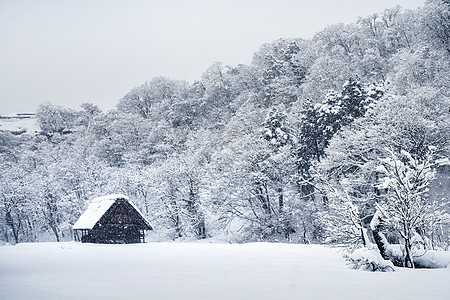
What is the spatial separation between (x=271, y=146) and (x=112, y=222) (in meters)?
15.7

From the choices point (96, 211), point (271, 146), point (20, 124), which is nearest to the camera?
point (96, 211)

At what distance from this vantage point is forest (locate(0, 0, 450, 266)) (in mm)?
23109

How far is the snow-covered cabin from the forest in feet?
24.3

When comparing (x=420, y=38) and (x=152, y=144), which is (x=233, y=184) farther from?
(x=420, y=38)

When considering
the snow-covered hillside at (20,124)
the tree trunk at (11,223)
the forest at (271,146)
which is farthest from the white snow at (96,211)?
the snow-covered hillside at (20,124)

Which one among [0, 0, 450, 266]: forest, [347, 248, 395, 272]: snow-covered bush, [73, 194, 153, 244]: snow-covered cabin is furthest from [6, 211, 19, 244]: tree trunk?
[347, 248, 395, 272]: snow-covered bush

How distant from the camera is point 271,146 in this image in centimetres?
3056

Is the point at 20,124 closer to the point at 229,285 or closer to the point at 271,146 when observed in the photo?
the point at 271,146

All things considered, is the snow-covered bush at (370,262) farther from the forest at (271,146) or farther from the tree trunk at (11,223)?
the tree trunk at (11,223)

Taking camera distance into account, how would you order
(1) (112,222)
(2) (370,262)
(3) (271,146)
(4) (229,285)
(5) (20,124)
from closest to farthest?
(4) (229,285), (2) (370,262), (1) (112,222), (3) (271,146), (5) (20,124)

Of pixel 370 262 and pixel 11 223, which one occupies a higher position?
pixel 11 223

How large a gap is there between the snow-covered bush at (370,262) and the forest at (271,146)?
150cm

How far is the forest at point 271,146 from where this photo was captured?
75.8 ft

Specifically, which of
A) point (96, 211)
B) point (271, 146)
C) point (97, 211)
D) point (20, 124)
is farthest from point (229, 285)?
point (20, 124)
